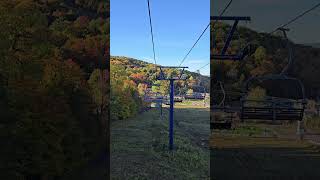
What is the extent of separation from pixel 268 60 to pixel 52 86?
4.37m

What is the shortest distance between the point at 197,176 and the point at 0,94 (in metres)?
10.4

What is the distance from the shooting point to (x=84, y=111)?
8.20 m

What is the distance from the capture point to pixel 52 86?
781 cm

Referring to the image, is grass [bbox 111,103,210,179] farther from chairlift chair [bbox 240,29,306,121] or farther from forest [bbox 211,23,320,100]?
chairlift chair [bbox 240,29,306,121]

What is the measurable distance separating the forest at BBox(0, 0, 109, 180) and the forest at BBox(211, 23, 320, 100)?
2.82 meters

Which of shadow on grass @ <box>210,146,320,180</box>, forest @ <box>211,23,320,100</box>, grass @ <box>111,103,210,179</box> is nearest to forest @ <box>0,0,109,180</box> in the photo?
forest @ <box>211,23,320,100</box>

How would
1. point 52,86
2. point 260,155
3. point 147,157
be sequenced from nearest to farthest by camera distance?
1. point 52,86
2. point 260,155
3. point 147,157

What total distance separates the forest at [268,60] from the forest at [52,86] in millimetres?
2816

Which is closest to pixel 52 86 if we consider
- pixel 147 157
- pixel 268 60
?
pixel 268 60

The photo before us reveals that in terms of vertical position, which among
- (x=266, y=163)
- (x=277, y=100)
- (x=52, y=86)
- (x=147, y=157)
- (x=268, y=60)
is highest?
(x=268, y=60)

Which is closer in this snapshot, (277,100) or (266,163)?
(277,100)

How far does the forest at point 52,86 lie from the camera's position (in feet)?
24.6

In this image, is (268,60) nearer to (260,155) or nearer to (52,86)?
(260,155)

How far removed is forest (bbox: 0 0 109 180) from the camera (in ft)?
24.6
